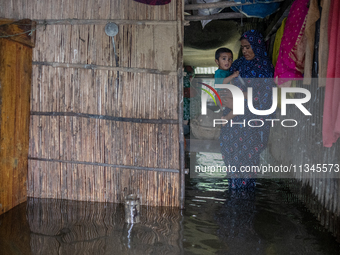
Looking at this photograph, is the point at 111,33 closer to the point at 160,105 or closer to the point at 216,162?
the point at 160,105

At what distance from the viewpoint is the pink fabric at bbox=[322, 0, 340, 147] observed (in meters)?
2.24

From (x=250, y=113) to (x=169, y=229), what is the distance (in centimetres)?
185

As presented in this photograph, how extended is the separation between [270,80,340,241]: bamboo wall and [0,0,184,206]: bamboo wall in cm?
132

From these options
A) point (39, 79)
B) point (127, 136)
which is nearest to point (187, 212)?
point (127, 136)

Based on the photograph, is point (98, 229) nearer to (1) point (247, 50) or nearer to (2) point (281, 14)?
(1) point (247, 50)

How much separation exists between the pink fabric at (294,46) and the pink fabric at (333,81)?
68 centimetres

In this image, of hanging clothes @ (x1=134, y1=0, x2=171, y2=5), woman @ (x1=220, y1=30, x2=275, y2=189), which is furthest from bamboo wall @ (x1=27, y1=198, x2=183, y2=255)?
hanging clothes @ (x1=134, y1=0, x2=171, y2=5)

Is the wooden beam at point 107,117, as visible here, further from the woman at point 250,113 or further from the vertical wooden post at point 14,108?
the woman at point 250,113

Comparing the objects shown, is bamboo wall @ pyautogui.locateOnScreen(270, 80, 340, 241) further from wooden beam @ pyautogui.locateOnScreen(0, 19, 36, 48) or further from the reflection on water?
wooden beam @ pyautogui.locateOnScreen(0, 19, 36, 48)

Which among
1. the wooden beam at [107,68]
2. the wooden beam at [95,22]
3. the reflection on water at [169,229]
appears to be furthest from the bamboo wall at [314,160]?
the wooden beam at [95,22]

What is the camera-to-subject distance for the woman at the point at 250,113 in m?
3.72

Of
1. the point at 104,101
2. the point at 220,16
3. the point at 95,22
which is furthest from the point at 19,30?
the point at 220,16

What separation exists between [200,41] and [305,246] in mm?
5487

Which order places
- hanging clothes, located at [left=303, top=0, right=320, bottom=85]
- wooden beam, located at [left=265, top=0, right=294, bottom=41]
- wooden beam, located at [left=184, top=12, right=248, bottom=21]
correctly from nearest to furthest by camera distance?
hanging clothes, located at [left=303, top=0, right=320, bottom=85] → wooden beam, located at [left=265, top=0, right=294, bottom=41] → wooden beam, located at [left=184, top=12, right=248, bottom=21]
